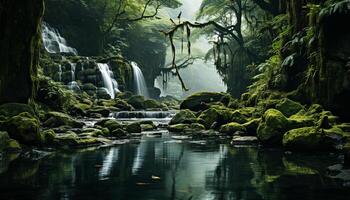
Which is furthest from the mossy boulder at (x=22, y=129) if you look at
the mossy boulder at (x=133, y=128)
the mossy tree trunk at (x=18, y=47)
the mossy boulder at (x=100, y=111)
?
the mossy boulder at (x=100, y=111)

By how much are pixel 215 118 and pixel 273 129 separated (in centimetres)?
746

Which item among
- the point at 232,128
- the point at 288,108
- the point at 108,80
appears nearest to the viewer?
the point at 288,108

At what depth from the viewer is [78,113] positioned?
2330 cm

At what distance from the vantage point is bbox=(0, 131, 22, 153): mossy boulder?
1062cm

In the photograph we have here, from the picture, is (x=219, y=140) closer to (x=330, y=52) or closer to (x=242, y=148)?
(x=242, y=148)

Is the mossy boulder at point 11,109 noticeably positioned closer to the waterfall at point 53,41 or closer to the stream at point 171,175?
the stream at point 171,175

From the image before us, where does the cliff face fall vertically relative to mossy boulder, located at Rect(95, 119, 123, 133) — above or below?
above

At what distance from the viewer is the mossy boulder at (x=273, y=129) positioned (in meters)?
12.1

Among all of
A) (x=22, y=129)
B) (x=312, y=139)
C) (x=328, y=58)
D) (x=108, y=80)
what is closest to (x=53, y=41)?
(x=108, y=80)

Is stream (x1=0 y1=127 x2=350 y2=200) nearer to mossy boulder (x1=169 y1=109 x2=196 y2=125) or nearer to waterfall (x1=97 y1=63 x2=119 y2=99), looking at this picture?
mossy boulder (x1=169 y1=109 x2=196 y2=125)

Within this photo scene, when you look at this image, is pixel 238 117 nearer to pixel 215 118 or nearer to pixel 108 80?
pixel 215 118

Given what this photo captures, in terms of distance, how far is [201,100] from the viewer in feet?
87.5

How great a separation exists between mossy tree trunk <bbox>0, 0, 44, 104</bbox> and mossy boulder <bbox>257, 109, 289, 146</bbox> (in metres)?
9.55

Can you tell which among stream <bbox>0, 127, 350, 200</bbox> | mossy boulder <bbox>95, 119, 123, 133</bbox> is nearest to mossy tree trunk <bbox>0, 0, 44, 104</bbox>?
mossy boulder <bbox>95, 119, 123, 133</bbox>
